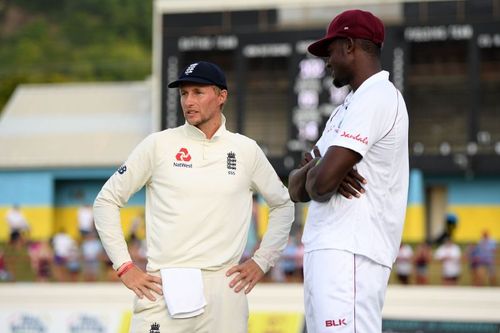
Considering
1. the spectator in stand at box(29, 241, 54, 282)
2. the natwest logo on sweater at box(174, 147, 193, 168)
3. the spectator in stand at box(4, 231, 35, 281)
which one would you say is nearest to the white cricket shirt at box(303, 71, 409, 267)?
the natwest logo on sweater at box(174, 147, 193, 168)

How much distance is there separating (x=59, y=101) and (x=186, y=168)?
87.7ft

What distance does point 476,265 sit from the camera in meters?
15.9

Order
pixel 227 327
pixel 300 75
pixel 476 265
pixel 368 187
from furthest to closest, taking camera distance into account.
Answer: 1. pixel 300 75
2. pixel 476 265
3. pixel 227 327
4. pixel 368 187

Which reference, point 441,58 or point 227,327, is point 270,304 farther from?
point 441,58

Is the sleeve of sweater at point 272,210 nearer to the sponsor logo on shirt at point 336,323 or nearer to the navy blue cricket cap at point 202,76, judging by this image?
the navy blue cricket cap at point 202,76

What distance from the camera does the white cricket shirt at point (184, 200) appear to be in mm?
4574

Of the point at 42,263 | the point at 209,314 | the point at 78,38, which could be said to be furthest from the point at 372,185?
the point at 78,38

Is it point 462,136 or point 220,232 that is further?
point 462,136

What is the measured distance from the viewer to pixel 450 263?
630 inches

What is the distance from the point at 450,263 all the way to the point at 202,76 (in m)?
11.9

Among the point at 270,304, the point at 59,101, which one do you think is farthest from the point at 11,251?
the point at 59,101

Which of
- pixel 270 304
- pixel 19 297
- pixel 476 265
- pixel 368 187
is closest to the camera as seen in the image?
pixel 368 187

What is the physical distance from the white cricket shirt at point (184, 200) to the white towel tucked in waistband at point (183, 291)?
0.13ft

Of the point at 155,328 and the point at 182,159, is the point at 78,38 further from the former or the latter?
the point at 155,328
